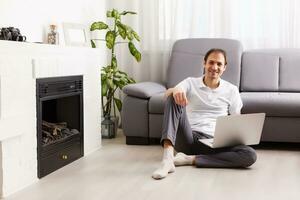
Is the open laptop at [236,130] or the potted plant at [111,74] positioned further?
the potted plant at [111,74]

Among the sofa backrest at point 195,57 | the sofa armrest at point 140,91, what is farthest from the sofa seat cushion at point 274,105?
the sofa armrest at point 140,91

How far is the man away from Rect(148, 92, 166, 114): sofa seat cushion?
565mm

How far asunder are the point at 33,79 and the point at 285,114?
1938 millimetres

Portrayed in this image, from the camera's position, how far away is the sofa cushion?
13.9ft

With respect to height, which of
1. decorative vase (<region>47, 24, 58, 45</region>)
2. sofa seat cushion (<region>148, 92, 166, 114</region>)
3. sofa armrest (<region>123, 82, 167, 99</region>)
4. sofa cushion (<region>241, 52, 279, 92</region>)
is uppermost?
decorative vase (<region>47, 24, 58, 45</region>)

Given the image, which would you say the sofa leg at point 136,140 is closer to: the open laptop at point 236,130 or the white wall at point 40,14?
the open laptop at point 236,130

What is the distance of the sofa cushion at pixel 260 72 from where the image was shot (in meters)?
4.24

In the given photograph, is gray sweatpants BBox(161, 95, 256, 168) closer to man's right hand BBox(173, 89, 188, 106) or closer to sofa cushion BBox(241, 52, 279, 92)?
man's right hand BBox(173, 89, 188, 106)

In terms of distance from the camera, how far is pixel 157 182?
8.91 ft

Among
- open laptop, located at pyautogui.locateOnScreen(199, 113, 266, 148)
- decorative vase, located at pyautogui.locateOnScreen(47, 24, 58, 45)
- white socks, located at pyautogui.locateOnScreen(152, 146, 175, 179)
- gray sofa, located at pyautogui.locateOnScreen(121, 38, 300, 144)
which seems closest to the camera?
white socks, located at pyautogui.locateOnScreen(152, 146, 175, 179)

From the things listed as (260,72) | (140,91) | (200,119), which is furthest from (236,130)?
(260,72)

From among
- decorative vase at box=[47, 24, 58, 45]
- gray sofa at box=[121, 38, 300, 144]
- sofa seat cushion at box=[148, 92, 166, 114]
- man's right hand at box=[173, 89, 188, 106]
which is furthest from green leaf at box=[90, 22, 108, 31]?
man's right hand at box=[173, 89, 188, 106]

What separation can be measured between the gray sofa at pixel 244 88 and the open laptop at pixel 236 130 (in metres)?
0.61

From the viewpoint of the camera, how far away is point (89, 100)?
3.60 meters
